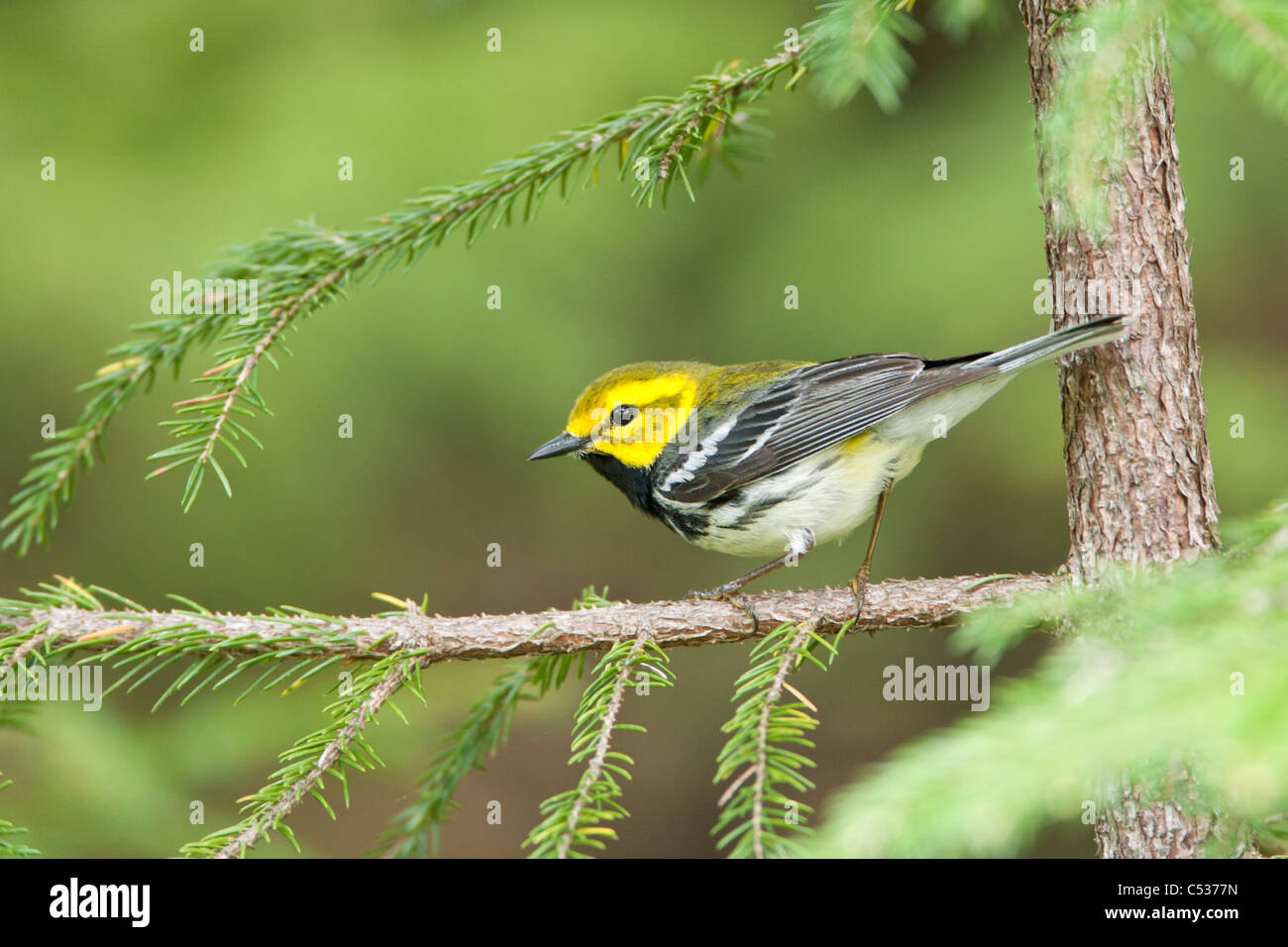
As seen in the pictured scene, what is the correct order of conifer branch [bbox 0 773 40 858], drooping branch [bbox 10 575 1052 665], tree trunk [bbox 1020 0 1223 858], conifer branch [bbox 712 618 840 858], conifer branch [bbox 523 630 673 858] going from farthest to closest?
drooping branch [bbox 10 575 1052 665] → tree trunk [bbox 1020 0 1223 858] → conifer branch [bbox 0 773 40 858] → conifer branch [bbox 523 630 673 858] → conifer branch [bbox 712 618 840 858]

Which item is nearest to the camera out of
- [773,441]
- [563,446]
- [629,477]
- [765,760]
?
[765,760]

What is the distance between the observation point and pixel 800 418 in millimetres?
3387

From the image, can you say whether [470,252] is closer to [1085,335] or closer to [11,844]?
[1085,335]

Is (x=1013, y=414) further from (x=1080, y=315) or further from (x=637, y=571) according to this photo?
(x=637, y=571)

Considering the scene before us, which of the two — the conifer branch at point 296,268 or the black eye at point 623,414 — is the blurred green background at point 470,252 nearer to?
the black eye at point 623,414

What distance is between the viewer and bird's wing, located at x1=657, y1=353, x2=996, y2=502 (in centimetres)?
316

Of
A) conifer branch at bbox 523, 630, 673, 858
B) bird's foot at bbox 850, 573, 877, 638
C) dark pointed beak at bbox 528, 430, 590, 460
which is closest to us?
conifer branch at bbox 523, 630, 673, 858

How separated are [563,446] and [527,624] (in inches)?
54.9

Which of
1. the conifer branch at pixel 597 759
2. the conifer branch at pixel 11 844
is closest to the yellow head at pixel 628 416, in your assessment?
the conifer branch at pixel 597 759

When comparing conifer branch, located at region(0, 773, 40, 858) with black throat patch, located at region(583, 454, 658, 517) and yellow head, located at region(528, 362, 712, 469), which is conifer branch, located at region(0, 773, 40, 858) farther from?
black throat patch, located at region(583, 454, 658, 517)

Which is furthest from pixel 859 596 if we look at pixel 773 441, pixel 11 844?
pixel 11 844

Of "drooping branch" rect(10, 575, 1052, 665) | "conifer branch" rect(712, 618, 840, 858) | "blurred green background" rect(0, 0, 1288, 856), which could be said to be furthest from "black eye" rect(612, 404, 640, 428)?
"conifer branch" rect(712, 618, 840, 858)

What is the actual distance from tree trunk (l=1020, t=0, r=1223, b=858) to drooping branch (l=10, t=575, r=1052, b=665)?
23cm
